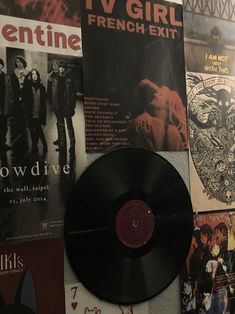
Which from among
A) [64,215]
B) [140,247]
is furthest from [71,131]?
[140,247]

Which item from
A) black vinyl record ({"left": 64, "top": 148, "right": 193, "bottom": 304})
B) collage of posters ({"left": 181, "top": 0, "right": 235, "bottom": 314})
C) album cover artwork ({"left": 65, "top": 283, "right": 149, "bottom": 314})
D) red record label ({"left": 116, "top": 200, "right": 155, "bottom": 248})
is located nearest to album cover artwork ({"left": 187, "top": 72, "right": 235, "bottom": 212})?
collage of posters ({"left": 181, "top": 0, "right": 235, "bottom": 314})

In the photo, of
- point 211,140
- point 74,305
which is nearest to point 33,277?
point 74,305

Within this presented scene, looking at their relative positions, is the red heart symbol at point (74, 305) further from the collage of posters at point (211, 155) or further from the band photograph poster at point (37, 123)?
the collage of posters at point (211, 155)

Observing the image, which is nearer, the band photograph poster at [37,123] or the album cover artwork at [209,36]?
the band photograph poster at [37,123]

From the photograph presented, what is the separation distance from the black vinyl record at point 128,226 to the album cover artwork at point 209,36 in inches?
15.0

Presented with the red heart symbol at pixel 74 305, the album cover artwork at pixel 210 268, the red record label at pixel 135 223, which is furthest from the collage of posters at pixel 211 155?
the red heart symbol at pixel 74 305

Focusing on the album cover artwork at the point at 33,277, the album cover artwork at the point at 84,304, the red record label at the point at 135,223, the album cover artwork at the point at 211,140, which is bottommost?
the album cover artwork at the point at 84,304

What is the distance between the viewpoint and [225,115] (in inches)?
56.0

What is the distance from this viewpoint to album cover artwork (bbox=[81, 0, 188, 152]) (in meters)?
1.14

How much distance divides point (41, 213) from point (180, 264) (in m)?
0.47

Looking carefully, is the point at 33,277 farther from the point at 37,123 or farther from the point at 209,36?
the point at 209,36

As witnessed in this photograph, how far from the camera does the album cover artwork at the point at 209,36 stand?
1335mm

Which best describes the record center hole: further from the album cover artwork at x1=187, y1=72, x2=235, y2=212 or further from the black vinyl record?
the album cover artwork at x1=187, y1=72, x2=235, y2=212

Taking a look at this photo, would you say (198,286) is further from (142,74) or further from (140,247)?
(142,74)
